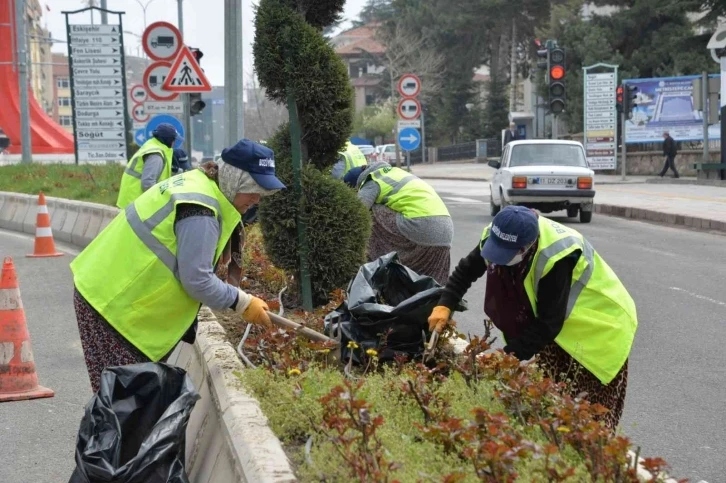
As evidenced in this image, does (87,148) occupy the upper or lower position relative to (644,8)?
lower

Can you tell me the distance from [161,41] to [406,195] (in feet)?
30.9

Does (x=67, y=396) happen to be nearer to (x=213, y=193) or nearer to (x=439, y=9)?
(x=213, y=193)

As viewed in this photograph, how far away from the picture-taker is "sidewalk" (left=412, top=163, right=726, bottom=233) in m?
20.4

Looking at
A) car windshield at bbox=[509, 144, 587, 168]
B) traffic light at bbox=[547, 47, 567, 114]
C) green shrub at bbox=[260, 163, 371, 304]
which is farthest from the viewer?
traffic light at bbox=[547, 47, 567, 114]

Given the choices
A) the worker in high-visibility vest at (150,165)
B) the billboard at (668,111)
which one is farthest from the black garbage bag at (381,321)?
the billboard at (668,111)

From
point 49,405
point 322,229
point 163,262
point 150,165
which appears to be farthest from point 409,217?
point 150,165

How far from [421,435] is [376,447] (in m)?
0.39

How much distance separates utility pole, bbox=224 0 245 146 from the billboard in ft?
86.7

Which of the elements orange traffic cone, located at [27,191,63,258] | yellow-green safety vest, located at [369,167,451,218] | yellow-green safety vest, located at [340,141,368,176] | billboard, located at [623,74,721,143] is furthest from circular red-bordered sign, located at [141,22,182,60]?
billboard, located at [623,74,721,143]

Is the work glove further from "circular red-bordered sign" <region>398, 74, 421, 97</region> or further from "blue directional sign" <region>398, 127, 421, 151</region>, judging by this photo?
"blue directional sign" <region>398, 127, 421, 151</region>

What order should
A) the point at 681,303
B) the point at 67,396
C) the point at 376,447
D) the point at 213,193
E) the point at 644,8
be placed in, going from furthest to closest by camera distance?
the point at 644,8
the point at 681,303
the point at 67,396
the point at 213,193
the point at 376,447

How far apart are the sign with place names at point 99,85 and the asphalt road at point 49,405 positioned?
896 centimetres

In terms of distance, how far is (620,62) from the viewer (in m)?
47.7

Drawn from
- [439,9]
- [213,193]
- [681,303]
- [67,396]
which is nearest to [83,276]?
[213,193]
